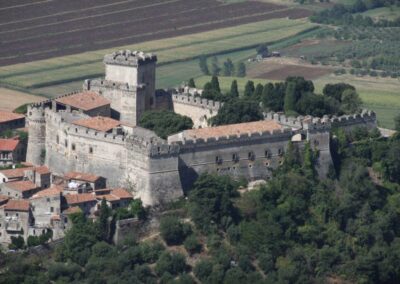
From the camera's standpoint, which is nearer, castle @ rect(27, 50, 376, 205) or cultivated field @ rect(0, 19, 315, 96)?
castle @ rect(27, 50, 376, 205)

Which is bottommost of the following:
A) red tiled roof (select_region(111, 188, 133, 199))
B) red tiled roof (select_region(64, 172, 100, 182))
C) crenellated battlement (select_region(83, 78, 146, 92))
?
red tiled roof (select_region(111, 188, 133, 199))

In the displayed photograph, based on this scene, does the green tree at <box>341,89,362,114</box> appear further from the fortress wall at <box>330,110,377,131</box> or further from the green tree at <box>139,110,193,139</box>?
the green tree at <box>139,110,193,139</box>

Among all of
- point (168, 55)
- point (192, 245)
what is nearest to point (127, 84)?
point (192, 245)

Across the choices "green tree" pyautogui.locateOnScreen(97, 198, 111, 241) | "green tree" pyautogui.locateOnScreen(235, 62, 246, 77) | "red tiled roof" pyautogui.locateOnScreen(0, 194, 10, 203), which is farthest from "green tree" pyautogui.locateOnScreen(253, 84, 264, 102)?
"green tree" pyautogui.locateOnScreen(235, 62, 246, 77)

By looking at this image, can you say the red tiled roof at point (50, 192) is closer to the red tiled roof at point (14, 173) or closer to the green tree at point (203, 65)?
the red tiled roof at point (14, 173)

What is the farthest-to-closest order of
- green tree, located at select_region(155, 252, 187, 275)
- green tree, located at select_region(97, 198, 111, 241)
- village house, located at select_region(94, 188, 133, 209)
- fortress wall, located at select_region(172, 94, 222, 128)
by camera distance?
1. fortress wall, located at select_region(172, 94, 222, 128)
2. village house, located at select_region(94, 188, 133, 209)
3. green tree, located at select_region(97, 198, 111, 241)
4. green tree, located at select_region(155, 252, 187, 275)

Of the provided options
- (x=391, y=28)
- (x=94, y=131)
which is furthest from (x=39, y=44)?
(x=94, y=131)
